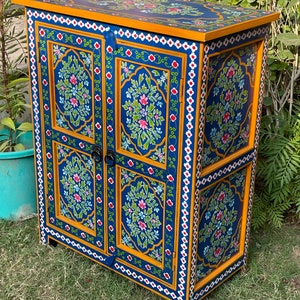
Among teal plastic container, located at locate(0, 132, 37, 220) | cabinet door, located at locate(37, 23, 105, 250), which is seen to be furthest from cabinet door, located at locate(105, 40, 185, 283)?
teal plastic container, located at locate(0, 132, 37, 220)

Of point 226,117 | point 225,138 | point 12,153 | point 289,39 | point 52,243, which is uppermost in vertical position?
point 289,39

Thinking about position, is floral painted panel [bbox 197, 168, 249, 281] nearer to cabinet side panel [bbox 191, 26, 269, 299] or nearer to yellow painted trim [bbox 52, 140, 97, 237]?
cabinet side panel [bbox 191, 26, 269, 299]

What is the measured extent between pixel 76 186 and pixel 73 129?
325mm

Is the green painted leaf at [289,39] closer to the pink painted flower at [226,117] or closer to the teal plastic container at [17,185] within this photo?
the pink painted flower at [226,117]

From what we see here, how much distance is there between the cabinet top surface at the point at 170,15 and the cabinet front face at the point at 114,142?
0.32 ft

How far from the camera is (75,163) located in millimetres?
3146

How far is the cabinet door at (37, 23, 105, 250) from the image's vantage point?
2.85 meters

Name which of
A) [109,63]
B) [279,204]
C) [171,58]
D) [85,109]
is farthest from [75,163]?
[279,204]

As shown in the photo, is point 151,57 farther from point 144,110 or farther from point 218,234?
point 218,234

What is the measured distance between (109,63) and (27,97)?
1934mm

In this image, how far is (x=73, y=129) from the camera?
3055mm

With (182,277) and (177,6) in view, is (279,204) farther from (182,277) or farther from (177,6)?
(177,6)

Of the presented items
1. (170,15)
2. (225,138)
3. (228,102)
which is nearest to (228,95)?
(228,102)

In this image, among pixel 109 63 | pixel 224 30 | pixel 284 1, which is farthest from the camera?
pixel 284 1
